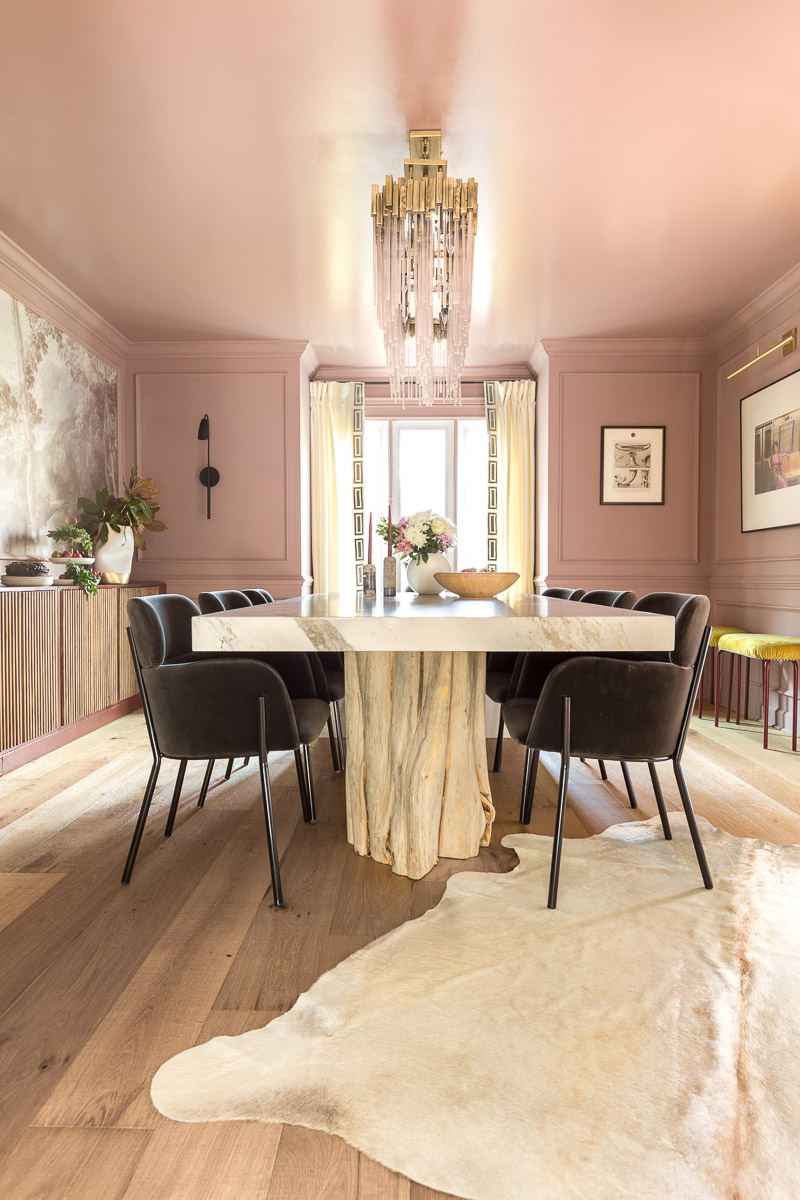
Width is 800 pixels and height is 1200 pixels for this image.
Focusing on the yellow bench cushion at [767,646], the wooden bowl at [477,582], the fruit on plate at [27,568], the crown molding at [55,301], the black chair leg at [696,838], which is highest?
the crown molding at [55,301]

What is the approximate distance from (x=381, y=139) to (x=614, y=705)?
2.42 m

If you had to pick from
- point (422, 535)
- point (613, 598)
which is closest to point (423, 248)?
point (422, 535)

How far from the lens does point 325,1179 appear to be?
101 centimetres

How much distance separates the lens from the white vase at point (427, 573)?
3172 mm

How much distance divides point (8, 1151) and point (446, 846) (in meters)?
1.32

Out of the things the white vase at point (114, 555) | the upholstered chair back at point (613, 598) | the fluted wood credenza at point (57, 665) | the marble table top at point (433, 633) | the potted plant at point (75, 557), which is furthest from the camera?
the white vase at point (114, 555)

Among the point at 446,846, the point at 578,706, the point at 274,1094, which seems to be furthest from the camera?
the point at 446,846

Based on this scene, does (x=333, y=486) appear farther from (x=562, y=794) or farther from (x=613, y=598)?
(x=562, y=794)

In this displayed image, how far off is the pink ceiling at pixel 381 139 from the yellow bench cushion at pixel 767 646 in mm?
2086

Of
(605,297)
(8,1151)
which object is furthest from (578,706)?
(605,297)

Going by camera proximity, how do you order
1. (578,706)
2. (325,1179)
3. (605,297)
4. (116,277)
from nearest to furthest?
1. (325,1179)
2. (578,706)
3. (116,277)
4. (605,297)

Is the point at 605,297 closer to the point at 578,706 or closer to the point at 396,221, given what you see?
the point at 396,221

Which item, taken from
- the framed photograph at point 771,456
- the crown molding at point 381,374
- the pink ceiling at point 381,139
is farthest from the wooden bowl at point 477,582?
the crown molding at point 381,374

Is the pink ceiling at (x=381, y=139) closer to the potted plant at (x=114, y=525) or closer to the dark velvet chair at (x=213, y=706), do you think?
the potted plant at (x=114, y=525)
